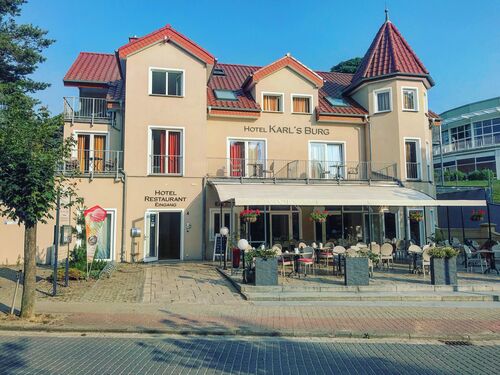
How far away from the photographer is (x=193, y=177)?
19.2 metres

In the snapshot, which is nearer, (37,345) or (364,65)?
(37,345)

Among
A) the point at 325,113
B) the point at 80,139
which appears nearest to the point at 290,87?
the point at 325,113

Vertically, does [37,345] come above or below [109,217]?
below

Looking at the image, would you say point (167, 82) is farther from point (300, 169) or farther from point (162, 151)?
point (300, 169)

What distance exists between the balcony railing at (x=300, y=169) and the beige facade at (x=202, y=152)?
0.06 m

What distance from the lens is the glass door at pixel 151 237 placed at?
59.9 feet

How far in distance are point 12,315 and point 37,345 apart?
240cm

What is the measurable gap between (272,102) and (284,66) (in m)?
2.11

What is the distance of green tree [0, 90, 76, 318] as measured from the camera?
8.66m

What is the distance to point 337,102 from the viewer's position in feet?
77.5

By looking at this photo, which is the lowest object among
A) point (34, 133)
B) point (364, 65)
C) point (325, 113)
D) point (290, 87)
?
point (34, 133)

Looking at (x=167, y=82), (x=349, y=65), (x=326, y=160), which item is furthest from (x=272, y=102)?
(x=349, y=65)

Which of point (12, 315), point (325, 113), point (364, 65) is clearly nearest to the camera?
point (12, 315)

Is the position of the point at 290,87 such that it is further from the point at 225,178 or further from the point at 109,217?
the point at 109,217
